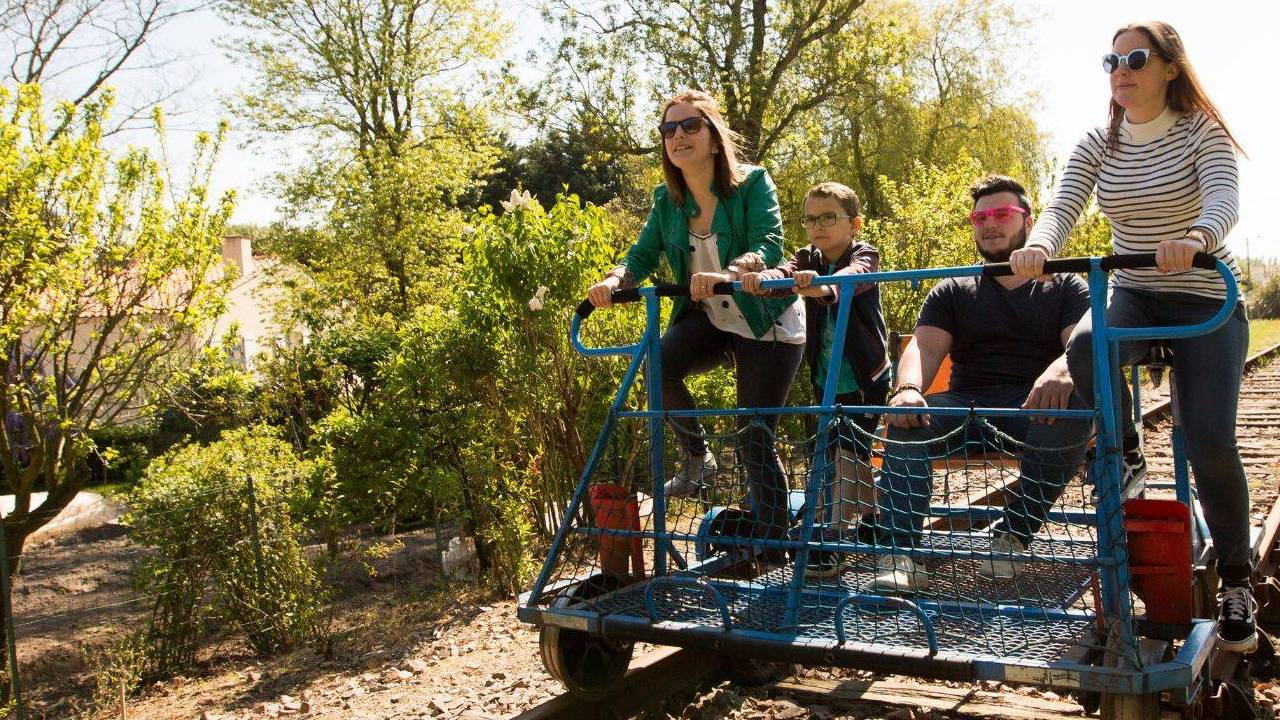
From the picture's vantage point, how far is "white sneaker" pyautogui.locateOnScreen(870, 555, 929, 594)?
12.5ft

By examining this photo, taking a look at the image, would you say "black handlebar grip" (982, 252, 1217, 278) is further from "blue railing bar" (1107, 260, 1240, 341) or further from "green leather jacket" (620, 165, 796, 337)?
"green leather jacket" (620, 165, 796, 337)

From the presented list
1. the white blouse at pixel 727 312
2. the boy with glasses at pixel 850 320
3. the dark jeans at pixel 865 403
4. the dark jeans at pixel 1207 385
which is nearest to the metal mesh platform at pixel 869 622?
the boy with glasses at pixel 850 320

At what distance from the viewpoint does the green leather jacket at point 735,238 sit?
14.2ft

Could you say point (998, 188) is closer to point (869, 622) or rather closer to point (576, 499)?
point (869, 622)

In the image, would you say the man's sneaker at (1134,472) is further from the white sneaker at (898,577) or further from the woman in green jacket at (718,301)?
the woman in green jacket at (718,301)

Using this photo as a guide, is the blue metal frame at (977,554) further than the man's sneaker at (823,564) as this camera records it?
No

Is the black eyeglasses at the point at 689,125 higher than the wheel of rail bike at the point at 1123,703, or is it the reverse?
the black eyeglasses at the point at 689,125

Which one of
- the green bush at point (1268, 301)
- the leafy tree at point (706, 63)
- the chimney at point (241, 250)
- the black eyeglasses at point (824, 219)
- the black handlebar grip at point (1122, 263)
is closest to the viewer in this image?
the black handlebar grip at point (1122, 263)

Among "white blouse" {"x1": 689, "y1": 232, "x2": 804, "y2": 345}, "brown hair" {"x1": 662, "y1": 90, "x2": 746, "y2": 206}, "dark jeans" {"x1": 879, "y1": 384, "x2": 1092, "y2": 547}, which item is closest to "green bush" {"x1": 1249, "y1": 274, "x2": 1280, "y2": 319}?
"dark jeans" {"x1": 879, "y1": 384, "x2": 1092, "y2": 547}

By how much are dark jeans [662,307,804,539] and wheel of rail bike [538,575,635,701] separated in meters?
0.67

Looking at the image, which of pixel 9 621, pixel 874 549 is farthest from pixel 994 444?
pixel 9 621

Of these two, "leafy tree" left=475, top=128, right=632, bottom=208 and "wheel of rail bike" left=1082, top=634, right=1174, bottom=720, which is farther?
"leafy tree" left=475, top=128, right=632, bottom=208

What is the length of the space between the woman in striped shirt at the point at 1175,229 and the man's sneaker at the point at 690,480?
1.55m

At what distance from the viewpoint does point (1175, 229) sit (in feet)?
12.4
